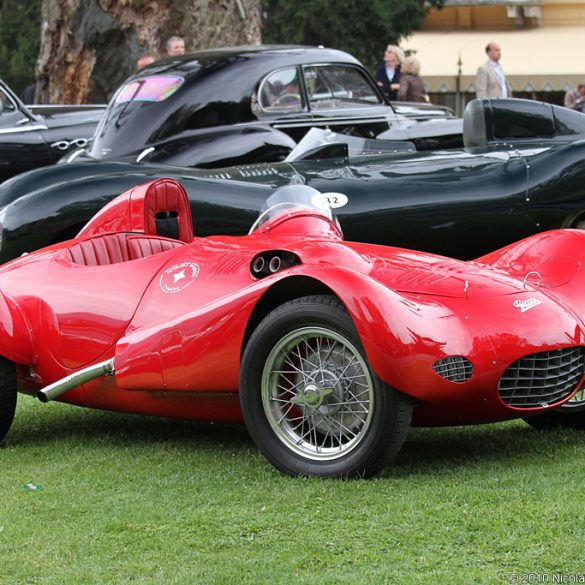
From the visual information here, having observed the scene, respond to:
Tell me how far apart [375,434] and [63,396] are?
1.80m

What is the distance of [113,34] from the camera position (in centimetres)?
1814

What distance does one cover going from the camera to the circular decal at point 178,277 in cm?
539

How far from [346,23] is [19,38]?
7929mm

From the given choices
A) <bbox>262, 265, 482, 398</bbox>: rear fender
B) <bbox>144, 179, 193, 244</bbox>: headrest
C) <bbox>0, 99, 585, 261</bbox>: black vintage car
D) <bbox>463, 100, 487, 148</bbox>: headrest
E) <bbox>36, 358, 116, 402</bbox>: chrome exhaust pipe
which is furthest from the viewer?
<bbox>463, 100, 487, 148</bbox>: headrest

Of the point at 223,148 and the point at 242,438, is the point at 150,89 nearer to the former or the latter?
the point at 223,148

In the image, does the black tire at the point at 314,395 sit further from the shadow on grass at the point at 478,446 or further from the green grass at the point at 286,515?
the shadow on grass at the point at 478,446

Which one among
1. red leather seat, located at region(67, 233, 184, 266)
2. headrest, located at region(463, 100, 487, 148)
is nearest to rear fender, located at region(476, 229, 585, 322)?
red leather seat, located at region(67, 233, 184, 266)

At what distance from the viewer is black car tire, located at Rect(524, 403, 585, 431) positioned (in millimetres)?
5641

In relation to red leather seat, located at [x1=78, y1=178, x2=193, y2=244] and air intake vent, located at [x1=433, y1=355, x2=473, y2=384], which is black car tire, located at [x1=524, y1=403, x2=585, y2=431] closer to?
air intake vent, located at [x1=433, y1=355, x2=473, y2=384]

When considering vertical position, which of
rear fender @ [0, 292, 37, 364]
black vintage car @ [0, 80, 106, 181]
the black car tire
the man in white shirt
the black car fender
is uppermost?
rear fender @ [0, 292, 37, 364]

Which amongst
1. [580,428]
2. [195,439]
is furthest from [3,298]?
[580,428]

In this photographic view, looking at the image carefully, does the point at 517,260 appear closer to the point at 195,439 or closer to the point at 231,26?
the point at 195,439

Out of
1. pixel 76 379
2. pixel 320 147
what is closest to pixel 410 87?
pixel 320 147

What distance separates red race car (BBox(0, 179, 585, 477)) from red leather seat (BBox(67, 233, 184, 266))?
0.14 m
